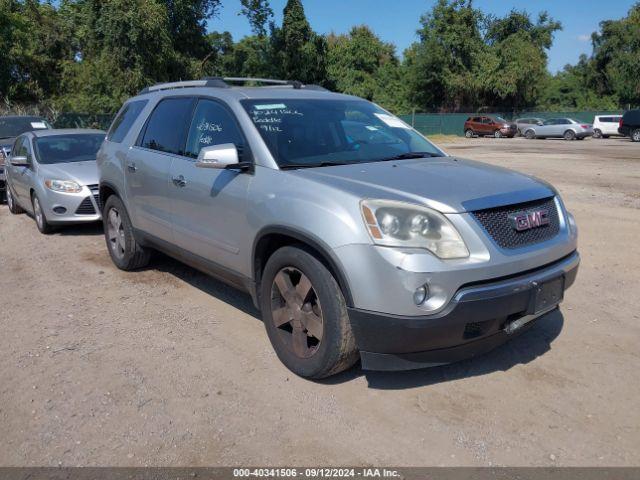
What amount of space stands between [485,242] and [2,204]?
11.7 meters

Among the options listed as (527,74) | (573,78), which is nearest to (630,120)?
(527,74)

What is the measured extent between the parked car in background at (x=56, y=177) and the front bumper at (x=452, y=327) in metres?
6.09

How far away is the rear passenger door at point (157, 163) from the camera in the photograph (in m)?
4.87

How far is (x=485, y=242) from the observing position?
10.3ft

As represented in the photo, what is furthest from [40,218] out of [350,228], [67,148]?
[350,228]

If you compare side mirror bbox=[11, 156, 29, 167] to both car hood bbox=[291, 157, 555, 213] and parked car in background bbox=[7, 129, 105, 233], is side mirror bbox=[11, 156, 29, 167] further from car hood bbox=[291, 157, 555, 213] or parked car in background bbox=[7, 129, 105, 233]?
car hood bbox=[291, 157, 555, 213]

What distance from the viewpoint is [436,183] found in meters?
3.46

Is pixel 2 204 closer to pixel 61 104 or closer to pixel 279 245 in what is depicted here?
pixel 279 245

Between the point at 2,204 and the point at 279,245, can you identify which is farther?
the point at 2,204

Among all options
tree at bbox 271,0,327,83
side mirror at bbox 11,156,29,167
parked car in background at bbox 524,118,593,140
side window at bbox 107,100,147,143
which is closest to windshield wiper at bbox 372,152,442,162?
side window at bbox 107,100,147,143

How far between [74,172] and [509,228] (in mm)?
6854

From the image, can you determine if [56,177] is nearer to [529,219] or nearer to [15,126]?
[15,126]

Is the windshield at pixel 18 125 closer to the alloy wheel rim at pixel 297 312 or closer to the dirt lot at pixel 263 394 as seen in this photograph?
the dirt lot at pixel 263 394

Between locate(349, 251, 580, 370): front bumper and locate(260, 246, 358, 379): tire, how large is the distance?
0.53 feet
